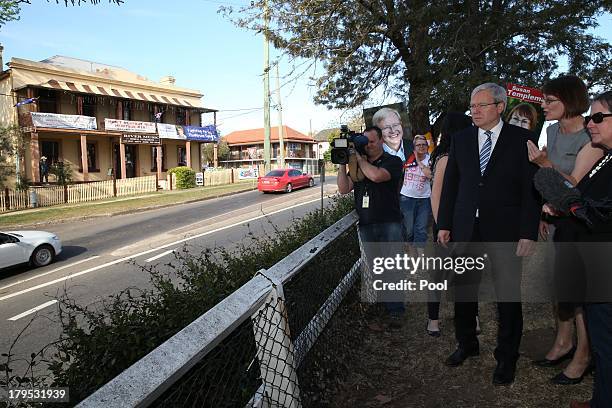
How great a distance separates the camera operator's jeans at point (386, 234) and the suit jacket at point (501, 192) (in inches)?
39.1

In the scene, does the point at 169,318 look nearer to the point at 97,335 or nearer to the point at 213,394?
the point at 97,335

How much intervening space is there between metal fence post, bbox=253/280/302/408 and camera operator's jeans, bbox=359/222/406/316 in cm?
221

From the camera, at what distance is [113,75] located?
33.0 m

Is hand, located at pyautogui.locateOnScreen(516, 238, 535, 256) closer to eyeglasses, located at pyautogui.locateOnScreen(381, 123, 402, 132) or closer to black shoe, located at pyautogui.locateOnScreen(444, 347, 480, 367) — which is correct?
black shoe, located at pyautogui.locateOnScreen(444, 347, 480, 367)

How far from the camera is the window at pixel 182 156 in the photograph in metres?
37.0

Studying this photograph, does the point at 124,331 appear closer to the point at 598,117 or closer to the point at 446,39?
the point at 598,117

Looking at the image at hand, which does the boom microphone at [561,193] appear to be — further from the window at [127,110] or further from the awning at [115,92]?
the window at [127,110]

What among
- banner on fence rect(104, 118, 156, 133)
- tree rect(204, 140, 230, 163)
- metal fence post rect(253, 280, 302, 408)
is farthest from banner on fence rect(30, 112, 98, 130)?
metal fence post rect(253, 280, 302, 408)

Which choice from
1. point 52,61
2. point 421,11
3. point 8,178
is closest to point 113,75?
point 52,61

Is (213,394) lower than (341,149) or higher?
lower

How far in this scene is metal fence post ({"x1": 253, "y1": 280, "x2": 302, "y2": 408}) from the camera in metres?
1.84

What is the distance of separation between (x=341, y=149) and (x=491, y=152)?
4.15 feet

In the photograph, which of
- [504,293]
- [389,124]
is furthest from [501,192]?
[389,124]

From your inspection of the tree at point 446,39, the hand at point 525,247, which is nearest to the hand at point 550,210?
the hand at point 525,247
